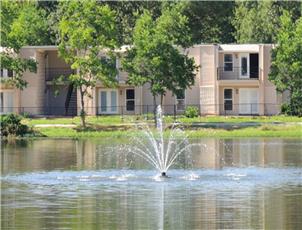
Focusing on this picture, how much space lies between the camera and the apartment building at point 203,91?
88875mm

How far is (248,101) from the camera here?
294 ft

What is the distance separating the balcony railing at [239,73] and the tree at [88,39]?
14959 millimetres

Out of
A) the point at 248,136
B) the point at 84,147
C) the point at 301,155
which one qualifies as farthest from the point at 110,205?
the point at 248,136

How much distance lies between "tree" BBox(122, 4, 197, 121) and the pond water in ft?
78.0

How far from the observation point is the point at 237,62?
90.4 m

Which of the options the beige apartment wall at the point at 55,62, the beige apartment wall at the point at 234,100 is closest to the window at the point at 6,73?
the beige apartment wall at the point at 55,62

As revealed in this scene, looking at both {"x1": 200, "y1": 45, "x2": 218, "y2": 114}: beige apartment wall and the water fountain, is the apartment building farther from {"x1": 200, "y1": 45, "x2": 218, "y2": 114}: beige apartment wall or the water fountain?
the water fountain

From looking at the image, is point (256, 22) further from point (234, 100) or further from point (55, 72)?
point (55, 72)

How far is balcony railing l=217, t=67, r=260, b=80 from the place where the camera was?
90250 mm

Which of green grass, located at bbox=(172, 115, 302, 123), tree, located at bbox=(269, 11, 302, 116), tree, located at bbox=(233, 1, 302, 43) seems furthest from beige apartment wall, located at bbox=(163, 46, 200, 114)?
tree, located at bbox=(233, 1, 302, 43)

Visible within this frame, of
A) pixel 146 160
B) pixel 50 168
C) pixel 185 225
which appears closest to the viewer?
pixel 185 225

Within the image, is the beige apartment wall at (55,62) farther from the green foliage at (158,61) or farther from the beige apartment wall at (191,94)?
the green foliage at (158,61)

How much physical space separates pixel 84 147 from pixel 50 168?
575 inches

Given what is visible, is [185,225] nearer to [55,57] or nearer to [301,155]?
[301,155]
